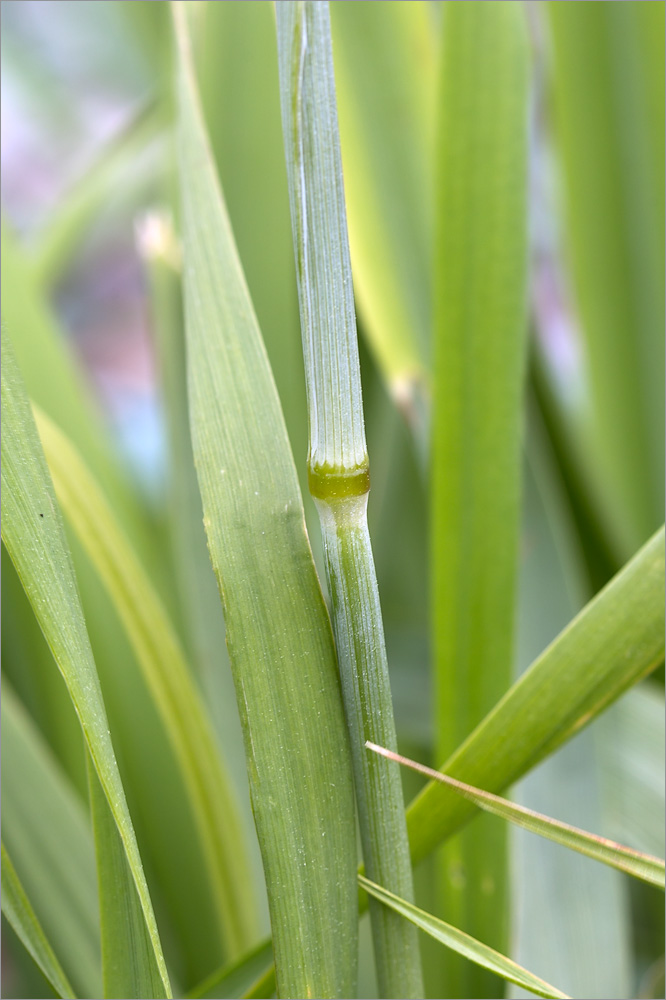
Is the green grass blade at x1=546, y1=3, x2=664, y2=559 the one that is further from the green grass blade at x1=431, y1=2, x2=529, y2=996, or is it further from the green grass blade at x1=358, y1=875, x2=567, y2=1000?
the green grass blade at x1=358, y1=875, x2=567, y2=1000

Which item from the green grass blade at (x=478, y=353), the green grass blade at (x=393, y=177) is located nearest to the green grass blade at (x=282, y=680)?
the green grass blade at (x=478, y=353)

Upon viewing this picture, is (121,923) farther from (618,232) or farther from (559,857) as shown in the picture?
(618,232)

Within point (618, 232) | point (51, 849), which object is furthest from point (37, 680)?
point (618, 232)

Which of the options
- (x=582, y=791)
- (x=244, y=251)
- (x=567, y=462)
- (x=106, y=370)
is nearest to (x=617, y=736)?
(x=582, y=791)

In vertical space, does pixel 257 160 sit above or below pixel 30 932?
above

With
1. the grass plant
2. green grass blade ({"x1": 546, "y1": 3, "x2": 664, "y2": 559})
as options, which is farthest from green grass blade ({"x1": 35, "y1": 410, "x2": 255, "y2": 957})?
green grass blade ({"x1": 546, "y1": 3, "x2": 664, "y2": 559})

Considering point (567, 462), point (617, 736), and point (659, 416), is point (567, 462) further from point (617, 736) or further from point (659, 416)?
point (617, 736)
